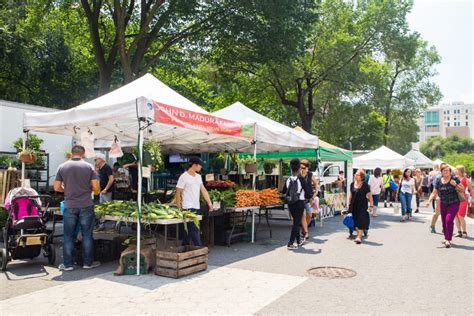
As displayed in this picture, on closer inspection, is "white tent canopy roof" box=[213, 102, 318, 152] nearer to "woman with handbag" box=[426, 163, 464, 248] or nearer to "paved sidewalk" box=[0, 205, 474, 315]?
"paved sidewalk" box=[0, 205, 474, 315]

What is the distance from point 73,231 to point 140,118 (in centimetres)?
217

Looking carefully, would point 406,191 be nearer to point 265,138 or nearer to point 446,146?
point 265,138

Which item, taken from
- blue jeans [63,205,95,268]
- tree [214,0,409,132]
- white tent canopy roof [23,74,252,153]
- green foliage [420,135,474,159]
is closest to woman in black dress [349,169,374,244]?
white tent canopy roof [23,74,252,153]

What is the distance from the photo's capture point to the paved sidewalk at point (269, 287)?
16.5 feet

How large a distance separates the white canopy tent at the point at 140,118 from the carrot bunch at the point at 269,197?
1.39 meters

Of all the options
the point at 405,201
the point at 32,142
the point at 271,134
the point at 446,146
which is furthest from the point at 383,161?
the point at 446,146

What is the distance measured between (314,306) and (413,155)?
1245 inches

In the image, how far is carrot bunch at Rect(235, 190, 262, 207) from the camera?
357 inches

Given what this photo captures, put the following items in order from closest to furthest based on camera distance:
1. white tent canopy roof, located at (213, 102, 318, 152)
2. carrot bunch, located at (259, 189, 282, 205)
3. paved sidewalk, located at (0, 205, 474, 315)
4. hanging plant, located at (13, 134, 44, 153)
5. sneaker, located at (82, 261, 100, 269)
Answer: paved sidewalk, located at (0, 205, 474, 315) < sneaker, located at (82, 261, 100, 269) < carrot bunch, located at (259, 189, 282, 205) < white tent canopy roof, located at (213, 102, 318, 152) < hanging plant, located at (13, 134, 44, 153)

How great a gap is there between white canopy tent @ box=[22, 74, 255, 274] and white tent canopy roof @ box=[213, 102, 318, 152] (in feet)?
1.75

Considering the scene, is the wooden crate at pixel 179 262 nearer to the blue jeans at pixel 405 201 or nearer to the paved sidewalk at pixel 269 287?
the paved sidewalk at pixel 269 287

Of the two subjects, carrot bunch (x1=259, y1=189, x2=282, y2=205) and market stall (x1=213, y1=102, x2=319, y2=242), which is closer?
market stall (x1=213, y1=102, x2=319, y2=242)

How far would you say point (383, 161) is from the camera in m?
23.8

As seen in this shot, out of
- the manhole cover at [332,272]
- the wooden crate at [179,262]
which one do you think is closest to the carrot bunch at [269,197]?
the manhole cover at [332,272]
